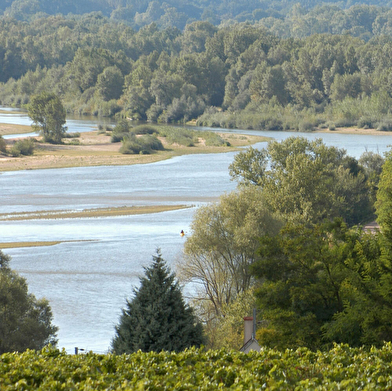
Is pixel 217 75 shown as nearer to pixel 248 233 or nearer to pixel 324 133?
pixel 324 133

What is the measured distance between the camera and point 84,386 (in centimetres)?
867

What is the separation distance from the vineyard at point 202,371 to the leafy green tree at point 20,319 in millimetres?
9530

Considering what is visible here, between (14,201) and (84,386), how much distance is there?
152 ft

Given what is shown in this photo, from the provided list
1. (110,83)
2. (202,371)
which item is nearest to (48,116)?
(110,83)

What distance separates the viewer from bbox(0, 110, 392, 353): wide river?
27.8 metres

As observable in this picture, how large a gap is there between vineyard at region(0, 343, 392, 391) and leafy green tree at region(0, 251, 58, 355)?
31.3 ft

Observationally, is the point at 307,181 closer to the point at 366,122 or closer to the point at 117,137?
the point at 117,137

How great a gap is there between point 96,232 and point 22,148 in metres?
42.7

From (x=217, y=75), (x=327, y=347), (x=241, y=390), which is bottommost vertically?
(x=327, y=347)

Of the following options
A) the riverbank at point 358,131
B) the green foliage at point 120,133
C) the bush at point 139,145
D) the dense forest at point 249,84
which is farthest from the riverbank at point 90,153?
the dense forest at point 249,84

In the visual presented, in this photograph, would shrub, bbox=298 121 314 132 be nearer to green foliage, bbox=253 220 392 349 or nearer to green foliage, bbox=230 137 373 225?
green foliage, bbox=230 137 373 225

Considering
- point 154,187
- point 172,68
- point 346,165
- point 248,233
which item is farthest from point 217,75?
point 248,233

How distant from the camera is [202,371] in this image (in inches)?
393

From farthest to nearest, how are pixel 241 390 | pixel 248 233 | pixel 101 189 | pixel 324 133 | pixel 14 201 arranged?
pixel 324 133
pixel 101 189
pixel 14 201
pixel 248 233
pixel 241 390
